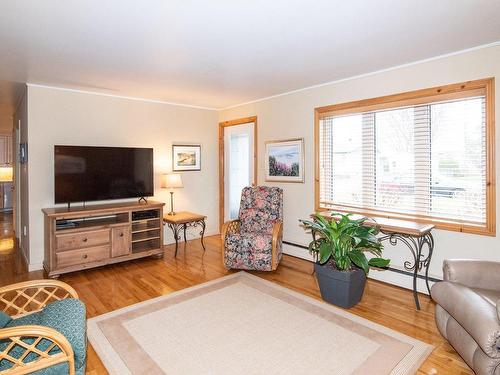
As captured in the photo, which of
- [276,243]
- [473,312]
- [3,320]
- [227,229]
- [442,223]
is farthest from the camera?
[227,229]

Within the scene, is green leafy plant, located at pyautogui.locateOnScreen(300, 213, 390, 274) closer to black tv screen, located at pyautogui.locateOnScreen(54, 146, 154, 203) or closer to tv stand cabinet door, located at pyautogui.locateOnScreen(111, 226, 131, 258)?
tv stand cabinet door, located at pyautogui.locateOnScreen(111, 226, 131, 258)

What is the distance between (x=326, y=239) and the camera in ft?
9.81

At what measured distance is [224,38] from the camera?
251 cm

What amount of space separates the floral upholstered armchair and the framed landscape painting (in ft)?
1.10

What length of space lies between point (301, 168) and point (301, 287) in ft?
5.42

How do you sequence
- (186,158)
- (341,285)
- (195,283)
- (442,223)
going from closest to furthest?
(341,285)
(442,223)
(195,283)
(186,158)

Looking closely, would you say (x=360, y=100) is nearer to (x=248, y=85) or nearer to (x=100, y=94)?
(x=248, y=85)

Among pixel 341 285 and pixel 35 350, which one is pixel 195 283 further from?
pixel 35 350

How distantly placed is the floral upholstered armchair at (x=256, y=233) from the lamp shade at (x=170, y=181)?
1146 millimetres

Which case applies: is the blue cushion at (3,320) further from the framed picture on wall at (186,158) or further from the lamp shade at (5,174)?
the lamp shade at (5,174)

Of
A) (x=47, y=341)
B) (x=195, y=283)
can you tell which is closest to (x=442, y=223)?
(x=195, y=283)

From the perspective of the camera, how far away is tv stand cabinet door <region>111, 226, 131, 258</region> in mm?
3953

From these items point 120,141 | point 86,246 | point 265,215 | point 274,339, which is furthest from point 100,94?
point 274,339

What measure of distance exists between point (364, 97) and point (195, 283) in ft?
9.53
